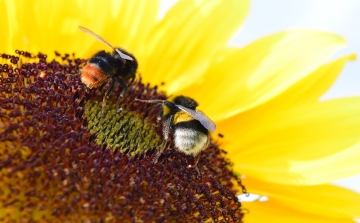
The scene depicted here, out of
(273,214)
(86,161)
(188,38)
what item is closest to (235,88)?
(188,38)

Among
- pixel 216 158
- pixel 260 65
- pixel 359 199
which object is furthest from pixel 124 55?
pixel 359 199

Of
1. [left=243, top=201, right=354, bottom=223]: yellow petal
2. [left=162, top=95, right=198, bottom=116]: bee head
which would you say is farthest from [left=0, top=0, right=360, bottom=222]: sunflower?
[left=162, top=95, right=198, bottom=116]: bee head

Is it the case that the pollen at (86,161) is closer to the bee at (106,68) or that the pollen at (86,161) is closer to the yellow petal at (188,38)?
the bee at (106,68)

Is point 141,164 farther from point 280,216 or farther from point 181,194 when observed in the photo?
point 280,216

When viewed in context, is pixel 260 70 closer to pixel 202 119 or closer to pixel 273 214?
pixel 273 214

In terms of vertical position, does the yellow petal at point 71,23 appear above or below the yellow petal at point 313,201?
above

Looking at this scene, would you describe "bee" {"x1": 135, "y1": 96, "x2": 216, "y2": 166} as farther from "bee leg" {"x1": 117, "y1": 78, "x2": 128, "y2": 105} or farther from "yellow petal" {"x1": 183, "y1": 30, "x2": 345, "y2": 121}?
"yellow petal" {"x1": 183, "y1": 30, "x2": 345, "y2": 121}

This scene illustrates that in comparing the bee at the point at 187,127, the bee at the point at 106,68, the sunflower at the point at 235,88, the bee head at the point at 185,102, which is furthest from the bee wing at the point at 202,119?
the bee at the point at 106,68

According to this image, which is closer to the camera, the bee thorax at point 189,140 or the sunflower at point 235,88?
the bee thorax at point 189,140
